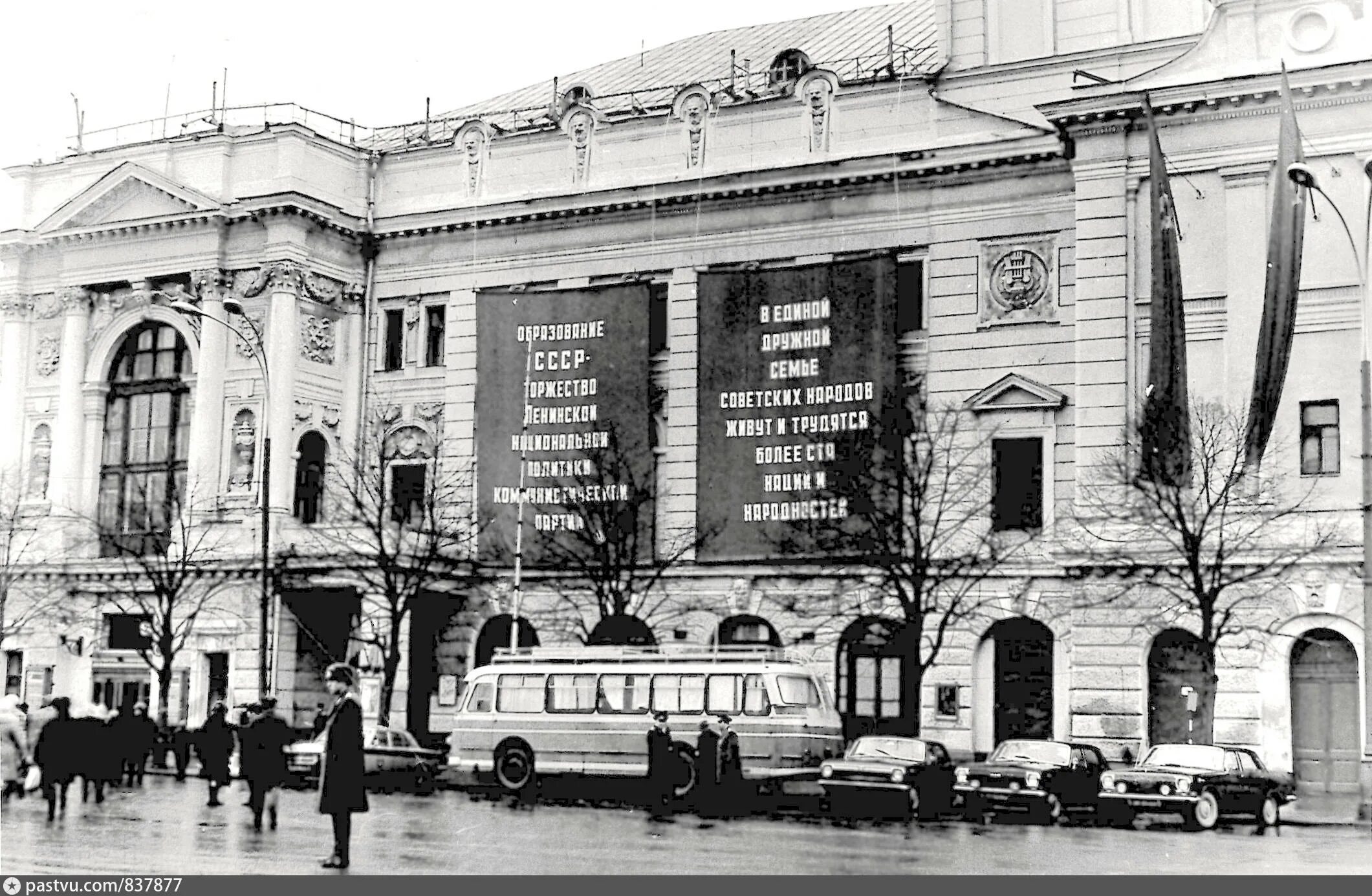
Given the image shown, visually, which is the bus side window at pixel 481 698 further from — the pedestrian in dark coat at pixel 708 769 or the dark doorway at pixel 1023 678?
the dark doorway at pixel 1023 678

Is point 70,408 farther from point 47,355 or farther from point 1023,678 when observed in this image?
point 1023,678

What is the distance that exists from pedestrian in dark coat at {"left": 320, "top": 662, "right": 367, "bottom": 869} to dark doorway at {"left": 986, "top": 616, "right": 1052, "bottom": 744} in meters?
27.9

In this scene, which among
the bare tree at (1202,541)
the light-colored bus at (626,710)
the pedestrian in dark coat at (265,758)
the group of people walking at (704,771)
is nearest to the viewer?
the pedestrian in dark coat at (265,758)

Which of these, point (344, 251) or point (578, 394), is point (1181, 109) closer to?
point (578, 394)

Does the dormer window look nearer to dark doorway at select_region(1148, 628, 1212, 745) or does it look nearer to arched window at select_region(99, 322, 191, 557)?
arched window at select_region(99, 322, 191, 557)

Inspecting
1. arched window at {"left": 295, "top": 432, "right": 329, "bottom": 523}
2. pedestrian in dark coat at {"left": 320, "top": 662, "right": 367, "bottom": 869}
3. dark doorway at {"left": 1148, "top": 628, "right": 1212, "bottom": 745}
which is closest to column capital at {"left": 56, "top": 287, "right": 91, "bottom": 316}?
arched window at {"left": 295, "top": 432, "right": 329, "bottom": 523}

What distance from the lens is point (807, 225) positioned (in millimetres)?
49031

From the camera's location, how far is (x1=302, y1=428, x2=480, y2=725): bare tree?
47688 millimetres

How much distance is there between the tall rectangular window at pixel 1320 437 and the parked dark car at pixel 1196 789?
32.0 ft

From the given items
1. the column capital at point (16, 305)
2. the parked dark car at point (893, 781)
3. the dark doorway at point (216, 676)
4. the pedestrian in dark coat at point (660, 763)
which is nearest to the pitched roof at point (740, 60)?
the column capital at point (16, 305)

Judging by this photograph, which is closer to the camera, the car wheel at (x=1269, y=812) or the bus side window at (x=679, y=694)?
the car wheel at (x=1269, y=812)

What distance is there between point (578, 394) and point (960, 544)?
452 inches

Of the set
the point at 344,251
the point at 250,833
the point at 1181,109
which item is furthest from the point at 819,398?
the point at 250,833

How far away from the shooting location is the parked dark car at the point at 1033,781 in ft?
102
